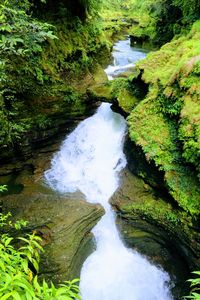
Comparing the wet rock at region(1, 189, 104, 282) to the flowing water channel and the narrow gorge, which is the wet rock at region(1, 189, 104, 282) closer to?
the narrow gorge

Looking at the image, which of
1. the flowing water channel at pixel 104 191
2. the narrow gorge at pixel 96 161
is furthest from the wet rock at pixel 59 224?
the flowing water channel at pixel 104 191

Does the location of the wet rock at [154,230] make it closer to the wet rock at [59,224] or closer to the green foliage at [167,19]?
the wet rock at [59,224]

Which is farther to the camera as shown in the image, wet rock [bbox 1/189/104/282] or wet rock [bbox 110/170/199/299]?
wet rock [bbox 110/170/199/299]

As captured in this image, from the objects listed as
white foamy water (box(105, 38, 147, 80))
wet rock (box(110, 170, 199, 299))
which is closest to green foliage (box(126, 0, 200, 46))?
white foamy water (box(105, 38, 147, 80))

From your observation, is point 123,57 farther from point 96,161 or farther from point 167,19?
point 96,161

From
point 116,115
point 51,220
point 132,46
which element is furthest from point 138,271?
point 132,46

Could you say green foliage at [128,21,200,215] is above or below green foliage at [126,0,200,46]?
below

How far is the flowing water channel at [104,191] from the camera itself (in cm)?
670

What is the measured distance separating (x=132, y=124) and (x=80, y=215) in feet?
8.89

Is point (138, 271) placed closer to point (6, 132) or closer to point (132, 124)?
point (132, 124)

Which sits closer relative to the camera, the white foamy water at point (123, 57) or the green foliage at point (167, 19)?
the white foamy water at point (123, 57)

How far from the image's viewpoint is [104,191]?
8.59 m

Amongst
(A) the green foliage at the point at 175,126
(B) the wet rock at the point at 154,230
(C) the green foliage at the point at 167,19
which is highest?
(C) the green foliage at the point at 167,19

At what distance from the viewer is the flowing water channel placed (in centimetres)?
670
